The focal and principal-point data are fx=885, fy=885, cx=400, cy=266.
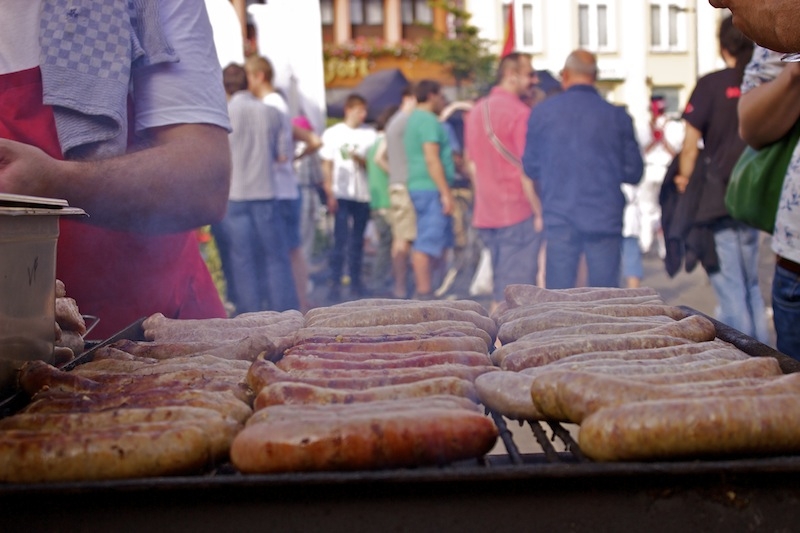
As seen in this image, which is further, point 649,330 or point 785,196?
point 785,196

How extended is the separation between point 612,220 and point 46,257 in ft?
19.5

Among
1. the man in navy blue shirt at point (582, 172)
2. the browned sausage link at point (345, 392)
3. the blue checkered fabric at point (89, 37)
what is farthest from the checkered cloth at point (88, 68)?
the man in navy blue shirt at point (582, 172)

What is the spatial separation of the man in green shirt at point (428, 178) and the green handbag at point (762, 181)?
6.19 m

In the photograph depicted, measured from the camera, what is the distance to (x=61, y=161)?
3047 millimetres

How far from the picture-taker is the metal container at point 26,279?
228 centimetres

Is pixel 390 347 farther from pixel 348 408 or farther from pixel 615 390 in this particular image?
pixel 615 390

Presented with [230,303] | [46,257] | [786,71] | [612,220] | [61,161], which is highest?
[786,71]

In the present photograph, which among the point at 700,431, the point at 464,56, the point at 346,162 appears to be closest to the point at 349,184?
the point at 346,162

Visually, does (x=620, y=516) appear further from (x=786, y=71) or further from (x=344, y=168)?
(x=344, y=168)

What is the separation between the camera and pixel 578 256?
8016 millimetres

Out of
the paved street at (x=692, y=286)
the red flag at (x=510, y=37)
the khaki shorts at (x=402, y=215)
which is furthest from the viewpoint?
the red flag at (x=510, y=37)

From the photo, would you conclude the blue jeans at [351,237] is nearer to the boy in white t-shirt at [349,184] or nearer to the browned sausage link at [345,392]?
the boy in white t-shirt at [349,184]

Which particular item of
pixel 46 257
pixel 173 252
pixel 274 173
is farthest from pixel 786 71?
pixel 274 173

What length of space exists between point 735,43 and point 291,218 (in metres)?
4.93
